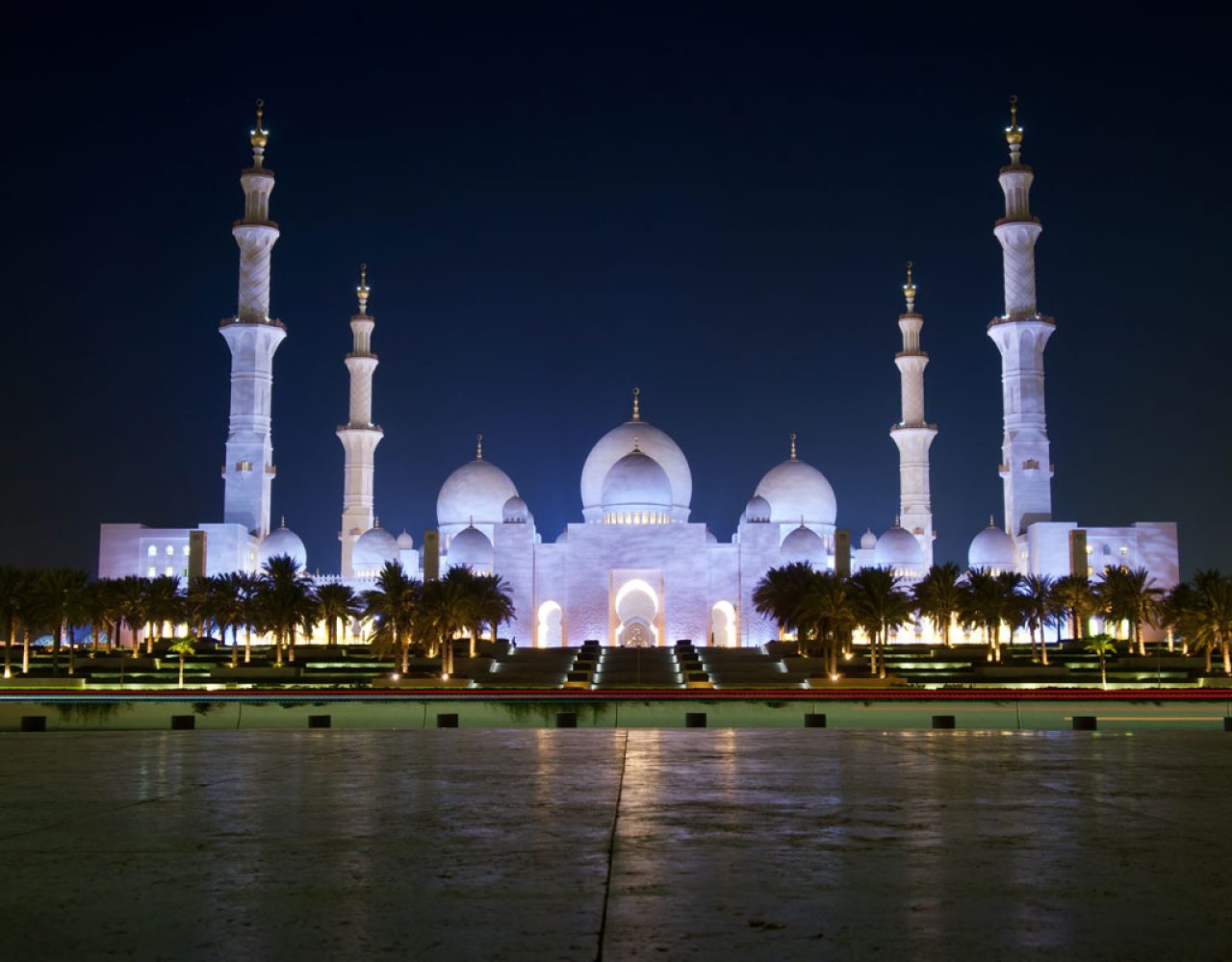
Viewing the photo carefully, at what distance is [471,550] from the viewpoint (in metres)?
66.8

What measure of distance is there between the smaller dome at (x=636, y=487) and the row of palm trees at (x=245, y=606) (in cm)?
1158

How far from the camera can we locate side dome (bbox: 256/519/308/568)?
230 feet

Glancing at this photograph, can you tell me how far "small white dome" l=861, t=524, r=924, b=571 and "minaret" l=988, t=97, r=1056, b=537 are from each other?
4.94m

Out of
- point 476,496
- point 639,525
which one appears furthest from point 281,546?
point 639,525

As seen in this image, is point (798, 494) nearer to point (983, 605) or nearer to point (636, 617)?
point (636, 617)

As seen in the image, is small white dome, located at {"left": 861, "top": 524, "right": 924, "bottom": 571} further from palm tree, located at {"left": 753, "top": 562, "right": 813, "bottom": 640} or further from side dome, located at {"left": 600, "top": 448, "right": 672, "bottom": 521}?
palm tree, located at {"left": 753, "top": 562, "right": 813, "bottom": 640}

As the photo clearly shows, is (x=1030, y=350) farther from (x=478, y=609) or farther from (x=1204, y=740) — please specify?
(x=1204, y=740)

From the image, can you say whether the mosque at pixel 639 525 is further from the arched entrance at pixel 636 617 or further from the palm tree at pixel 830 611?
the palm tree at pixel 830 611

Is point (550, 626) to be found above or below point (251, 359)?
below

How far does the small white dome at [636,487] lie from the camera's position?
65125mm

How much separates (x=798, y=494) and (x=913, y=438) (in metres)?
6.69

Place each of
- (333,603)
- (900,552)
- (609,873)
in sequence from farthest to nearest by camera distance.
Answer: (900,552)
(333,603)
(609,873)

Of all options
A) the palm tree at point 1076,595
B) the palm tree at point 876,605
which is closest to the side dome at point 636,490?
the palm tree at point 1076,595

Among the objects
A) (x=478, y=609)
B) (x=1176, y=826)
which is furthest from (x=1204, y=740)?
(x=478, y=609)
